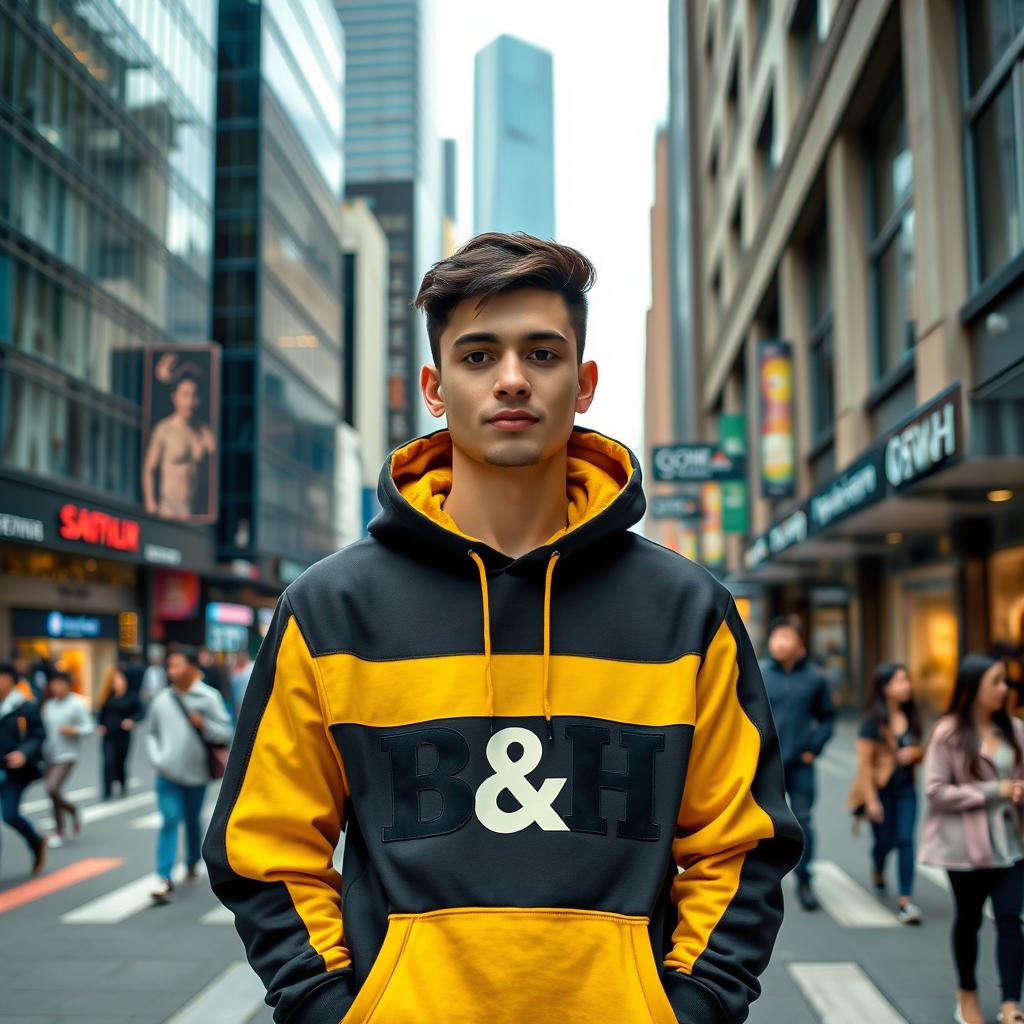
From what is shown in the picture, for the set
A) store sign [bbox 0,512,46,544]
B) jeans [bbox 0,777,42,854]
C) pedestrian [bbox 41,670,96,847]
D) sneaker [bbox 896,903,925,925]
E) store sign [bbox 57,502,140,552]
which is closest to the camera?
sneaker [bbox 896,903,925,925]

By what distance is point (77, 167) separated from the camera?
95.7 ft

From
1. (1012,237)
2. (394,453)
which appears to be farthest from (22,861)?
(1012,237)

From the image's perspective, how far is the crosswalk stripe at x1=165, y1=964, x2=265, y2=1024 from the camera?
5.94m

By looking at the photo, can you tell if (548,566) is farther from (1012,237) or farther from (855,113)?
(855,113)

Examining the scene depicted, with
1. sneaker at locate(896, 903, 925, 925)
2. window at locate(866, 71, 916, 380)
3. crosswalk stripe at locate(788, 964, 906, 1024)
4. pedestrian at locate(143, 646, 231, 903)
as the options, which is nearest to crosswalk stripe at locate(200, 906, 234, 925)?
pedestrian at locate(143, 646, 231, 903)

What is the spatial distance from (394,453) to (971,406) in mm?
11046

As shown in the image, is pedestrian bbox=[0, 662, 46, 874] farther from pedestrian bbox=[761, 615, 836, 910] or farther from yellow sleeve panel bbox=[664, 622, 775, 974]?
yellow sleeve panel bbox=[664, 622, 775, 974]

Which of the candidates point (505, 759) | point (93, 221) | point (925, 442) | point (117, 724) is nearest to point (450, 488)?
point (505, 759)

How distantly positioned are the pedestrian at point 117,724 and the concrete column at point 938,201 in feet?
35.3

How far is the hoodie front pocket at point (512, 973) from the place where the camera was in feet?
6.64

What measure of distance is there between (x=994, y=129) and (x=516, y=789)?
1310 centimetres

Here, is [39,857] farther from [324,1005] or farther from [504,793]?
[504,793]

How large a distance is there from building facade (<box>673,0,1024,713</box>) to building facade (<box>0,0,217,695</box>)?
16.2 m

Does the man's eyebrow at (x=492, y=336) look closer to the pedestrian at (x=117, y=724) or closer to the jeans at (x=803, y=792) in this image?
the jeans at (x=803, y=792)
